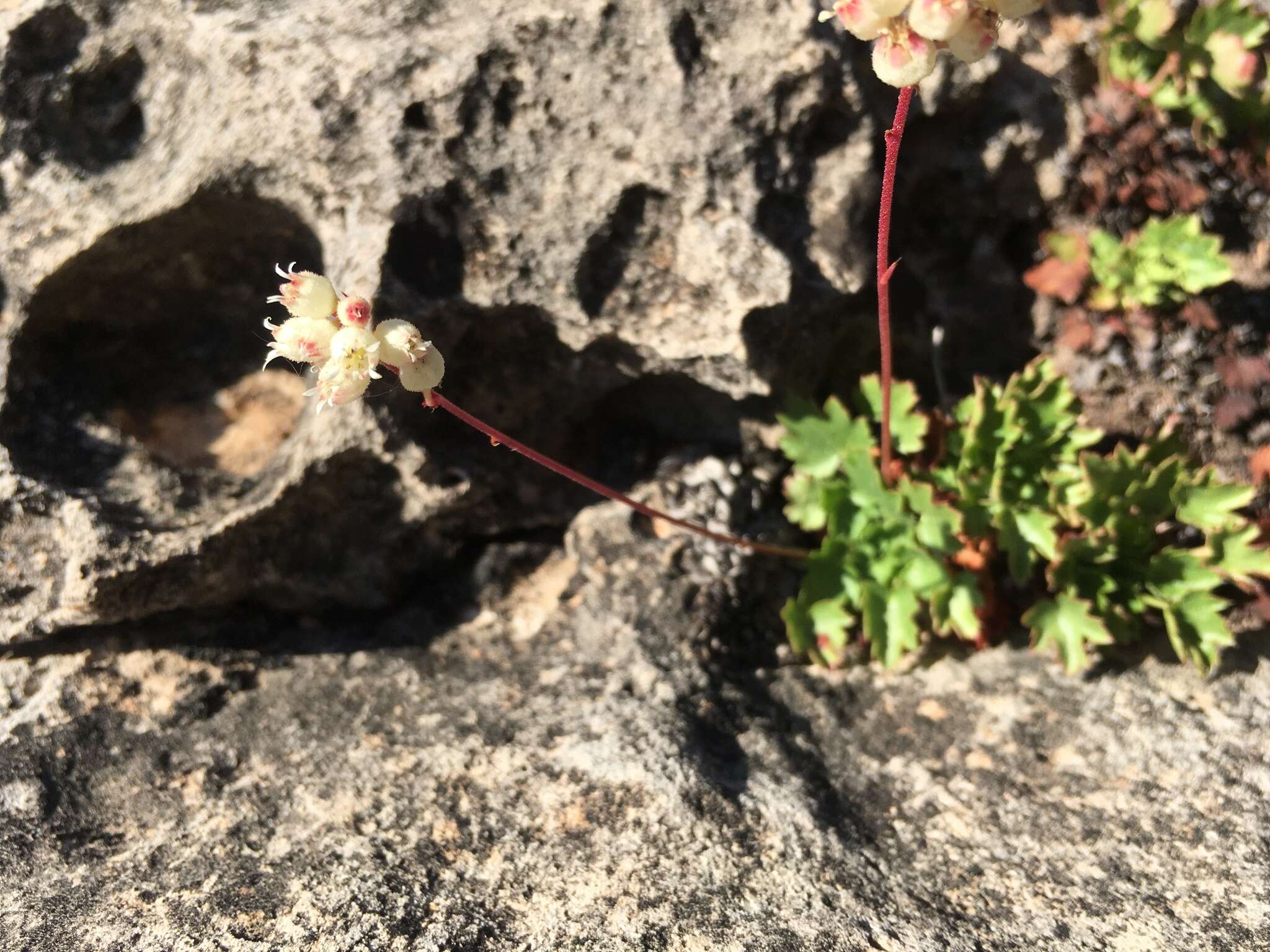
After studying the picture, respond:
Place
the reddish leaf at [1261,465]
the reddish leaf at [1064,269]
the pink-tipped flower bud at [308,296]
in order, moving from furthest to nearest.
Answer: the reddish leaf at [1064,269] → the reddish leaf at [1261,465] → the pink-tipped flower bud at [308,296]

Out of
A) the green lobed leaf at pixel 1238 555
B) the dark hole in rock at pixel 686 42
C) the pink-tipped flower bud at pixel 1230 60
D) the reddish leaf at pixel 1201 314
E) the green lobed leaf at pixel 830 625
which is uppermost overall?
the pink-tipped flower bud at pixel 1230 60

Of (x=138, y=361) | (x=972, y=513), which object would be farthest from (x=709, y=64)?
(x=138, y=361)

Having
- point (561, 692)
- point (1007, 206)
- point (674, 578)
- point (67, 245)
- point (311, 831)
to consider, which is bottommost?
point (311, 831)

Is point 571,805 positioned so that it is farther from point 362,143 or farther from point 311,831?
point 362,143

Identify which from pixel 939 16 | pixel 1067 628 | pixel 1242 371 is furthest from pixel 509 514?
pixel 1242 371

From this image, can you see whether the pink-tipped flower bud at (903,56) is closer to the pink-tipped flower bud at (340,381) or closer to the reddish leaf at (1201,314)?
the pink-tipped flower bud at (340,381)

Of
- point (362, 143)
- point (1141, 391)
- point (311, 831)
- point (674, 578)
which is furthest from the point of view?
point (1141, 391)

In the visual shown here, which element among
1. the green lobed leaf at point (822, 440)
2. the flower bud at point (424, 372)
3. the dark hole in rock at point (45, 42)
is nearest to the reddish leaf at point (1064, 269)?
the green lobed leaf at point (822, 440)
